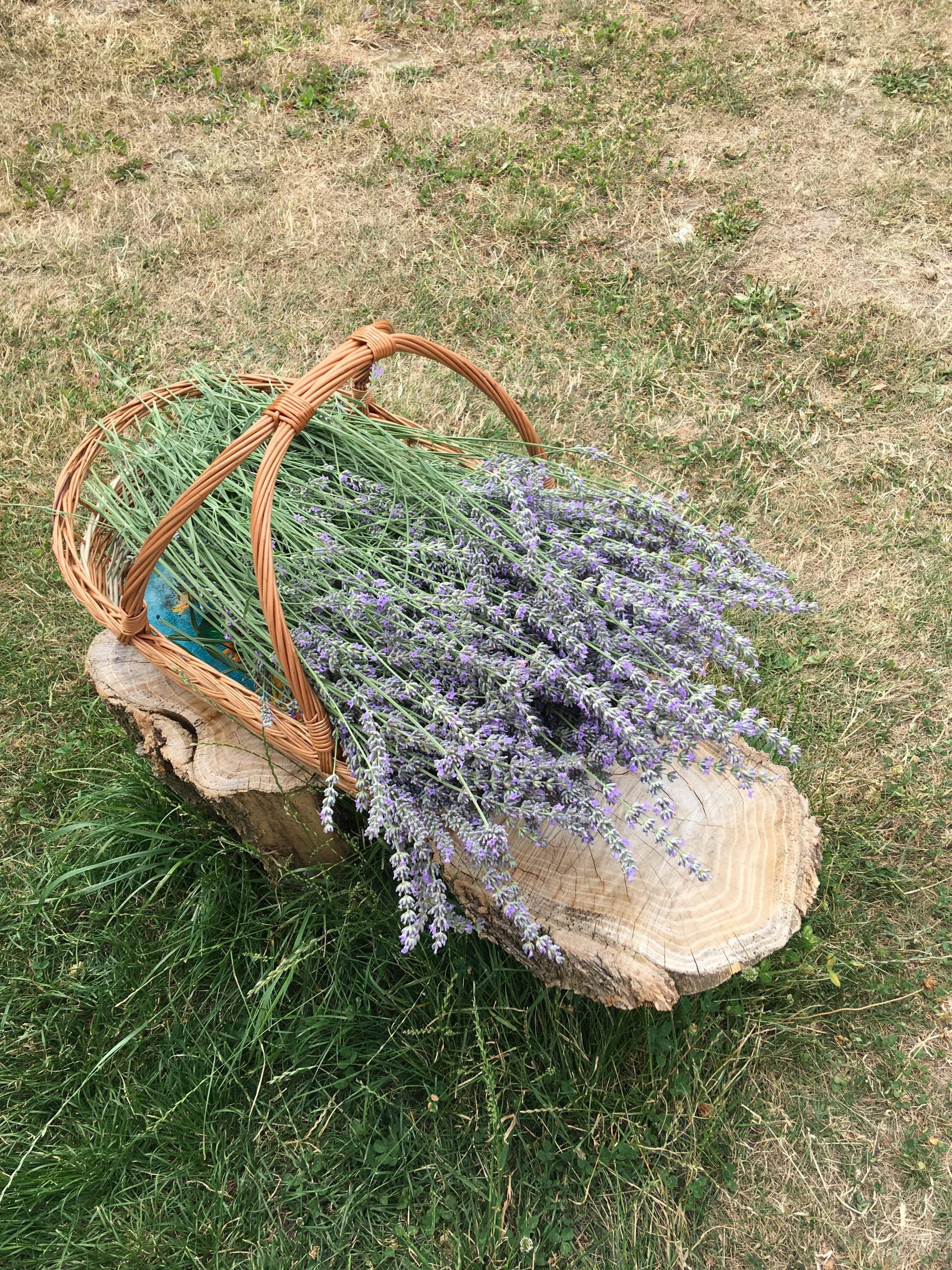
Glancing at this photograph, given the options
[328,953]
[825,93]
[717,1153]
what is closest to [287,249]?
[825,93]

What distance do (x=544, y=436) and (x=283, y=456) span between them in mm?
1778

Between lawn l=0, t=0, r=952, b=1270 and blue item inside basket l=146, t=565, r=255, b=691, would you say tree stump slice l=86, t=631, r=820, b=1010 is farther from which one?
lawn l=0, t=0, r=952, b=1270

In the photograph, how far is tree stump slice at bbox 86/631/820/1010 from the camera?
1673 millimetres

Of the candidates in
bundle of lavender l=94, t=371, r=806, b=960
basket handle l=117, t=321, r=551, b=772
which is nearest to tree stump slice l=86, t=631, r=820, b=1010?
bundle of lavender l=94, t=371, r=806, b=960

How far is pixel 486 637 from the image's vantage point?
5.64 ft

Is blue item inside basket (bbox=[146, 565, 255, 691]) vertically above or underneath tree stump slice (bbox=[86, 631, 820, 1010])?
above

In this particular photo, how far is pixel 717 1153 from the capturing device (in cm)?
196

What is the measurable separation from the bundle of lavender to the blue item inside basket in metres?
0.07

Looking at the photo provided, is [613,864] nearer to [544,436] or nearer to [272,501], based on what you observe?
[272,501]

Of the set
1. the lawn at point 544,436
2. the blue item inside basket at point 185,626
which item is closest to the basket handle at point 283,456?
the blue item inside basket at point 185,626

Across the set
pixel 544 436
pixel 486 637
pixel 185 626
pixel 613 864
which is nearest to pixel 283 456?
pixel 486 637

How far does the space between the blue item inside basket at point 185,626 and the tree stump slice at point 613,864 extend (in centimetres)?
11

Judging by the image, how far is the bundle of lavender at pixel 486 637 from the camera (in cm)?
158

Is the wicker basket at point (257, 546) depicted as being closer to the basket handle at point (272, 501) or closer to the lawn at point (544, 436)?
the basket handle at point (272, 501)
